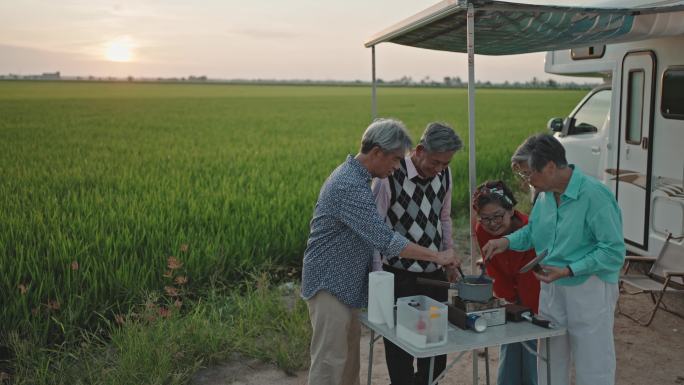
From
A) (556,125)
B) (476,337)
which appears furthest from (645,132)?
(476,337)

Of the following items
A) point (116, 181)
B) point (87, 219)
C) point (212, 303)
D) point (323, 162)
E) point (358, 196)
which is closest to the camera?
point (358, 196)

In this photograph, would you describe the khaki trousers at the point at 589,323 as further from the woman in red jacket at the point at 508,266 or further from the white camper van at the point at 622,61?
the white camper van at the point at 622,61

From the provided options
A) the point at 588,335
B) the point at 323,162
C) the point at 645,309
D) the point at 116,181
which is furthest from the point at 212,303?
the point at 323,162

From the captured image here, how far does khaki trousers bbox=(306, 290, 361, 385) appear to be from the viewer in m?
3.02

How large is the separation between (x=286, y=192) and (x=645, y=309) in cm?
457

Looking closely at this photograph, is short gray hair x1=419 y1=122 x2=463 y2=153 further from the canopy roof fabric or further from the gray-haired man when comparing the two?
the canopy roof fabric

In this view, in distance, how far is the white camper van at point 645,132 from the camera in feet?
18.6

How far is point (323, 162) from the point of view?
12508 mm

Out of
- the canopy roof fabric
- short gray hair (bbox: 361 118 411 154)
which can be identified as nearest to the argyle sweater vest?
short gray hair (bbox: 361 118 411 154)

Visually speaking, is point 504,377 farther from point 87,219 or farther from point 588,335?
point 87,219

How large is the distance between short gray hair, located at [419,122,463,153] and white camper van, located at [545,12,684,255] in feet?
8.09

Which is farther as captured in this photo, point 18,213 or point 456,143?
point 18,213

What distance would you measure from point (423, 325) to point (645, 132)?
429cm

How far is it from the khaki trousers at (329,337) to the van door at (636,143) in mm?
4126
